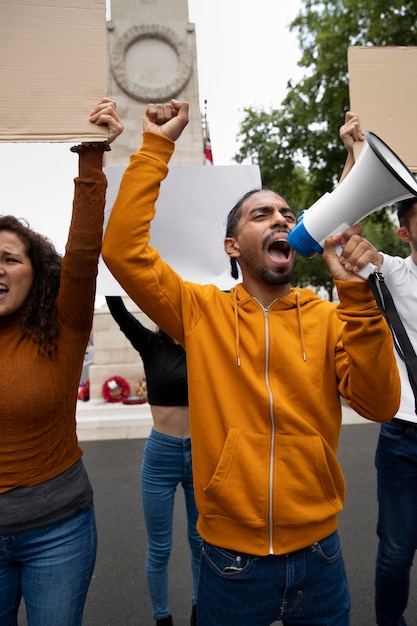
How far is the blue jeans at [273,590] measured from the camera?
4.89 feet

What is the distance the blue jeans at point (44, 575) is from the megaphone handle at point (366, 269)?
1.23 m

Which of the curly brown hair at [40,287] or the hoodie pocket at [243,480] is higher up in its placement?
the curly brown hair at [40,287]

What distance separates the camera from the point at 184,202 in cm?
235

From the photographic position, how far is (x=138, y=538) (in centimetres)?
405

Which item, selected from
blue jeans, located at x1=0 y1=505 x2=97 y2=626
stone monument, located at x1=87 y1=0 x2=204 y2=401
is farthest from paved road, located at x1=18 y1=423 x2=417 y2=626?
stone monument, located at x1=87 y1=0 x2=204 y2=401

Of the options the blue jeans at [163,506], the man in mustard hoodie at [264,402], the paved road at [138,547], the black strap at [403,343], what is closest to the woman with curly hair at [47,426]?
the man in mustard hoodie at [264,402]

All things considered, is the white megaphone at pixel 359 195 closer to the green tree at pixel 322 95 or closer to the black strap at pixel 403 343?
the black strap at pixel 403 343

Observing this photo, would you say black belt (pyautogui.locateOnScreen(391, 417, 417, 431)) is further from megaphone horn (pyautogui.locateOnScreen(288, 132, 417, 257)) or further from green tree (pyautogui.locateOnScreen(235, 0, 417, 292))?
green tree (pyautogui.locateOnScreen(235, 0, 417, 292))

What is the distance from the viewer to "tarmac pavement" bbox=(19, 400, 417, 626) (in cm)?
303

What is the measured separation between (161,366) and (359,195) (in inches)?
69.3

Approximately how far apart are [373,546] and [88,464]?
138 inches

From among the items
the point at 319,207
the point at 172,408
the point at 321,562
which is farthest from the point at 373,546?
the point at 319,207

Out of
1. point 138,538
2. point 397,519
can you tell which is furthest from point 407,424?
point 138,538

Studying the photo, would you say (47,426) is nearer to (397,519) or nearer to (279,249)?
(279,249)
